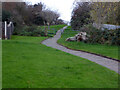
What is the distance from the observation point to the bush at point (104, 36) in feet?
→ 51.8

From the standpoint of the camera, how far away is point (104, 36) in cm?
1672

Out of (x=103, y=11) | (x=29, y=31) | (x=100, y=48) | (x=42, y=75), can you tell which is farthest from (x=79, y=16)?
(x=42, y=75)

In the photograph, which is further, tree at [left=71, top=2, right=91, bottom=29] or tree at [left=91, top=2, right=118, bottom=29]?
tree at [left=71, top=2, right=91, bottom=29]

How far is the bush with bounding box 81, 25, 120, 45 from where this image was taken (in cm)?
1579

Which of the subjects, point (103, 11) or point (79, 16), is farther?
point (79, 16)

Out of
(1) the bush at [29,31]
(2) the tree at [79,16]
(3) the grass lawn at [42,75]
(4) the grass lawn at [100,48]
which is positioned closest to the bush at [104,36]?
(4) the grass lawn at [100,48]

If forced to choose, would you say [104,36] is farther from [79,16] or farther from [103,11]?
[79,16]

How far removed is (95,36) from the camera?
17.3m

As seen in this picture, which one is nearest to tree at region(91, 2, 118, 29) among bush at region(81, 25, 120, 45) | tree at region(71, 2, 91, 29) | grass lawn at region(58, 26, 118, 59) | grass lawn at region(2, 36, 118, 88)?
bush at region(81, 25, 120, 45)

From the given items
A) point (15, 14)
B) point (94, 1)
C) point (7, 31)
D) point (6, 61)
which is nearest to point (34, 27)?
point (15, 14)

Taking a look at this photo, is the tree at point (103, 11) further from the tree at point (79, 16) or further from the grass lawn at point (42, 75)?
the grass lawn at point (42, 75)

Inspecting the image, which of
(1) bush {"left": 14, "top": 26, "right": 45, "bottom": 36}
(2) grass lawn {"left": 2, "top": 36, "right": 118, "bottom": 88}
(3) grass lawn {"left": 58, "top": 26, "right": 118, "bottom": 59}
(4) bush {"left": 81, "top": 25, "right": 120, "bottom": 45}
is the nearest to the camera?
(2) grass lawn {"left": 2, "top": 36, "right": 118, "bottom": 88}

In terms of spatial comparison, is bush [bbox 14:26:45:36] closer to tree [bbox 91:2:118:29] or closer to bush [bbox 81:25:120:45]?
tree [bbox 91:2:118:29]

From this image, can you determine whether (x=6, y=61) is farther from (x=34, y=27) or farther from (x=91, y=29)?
(x=34, y=27)
